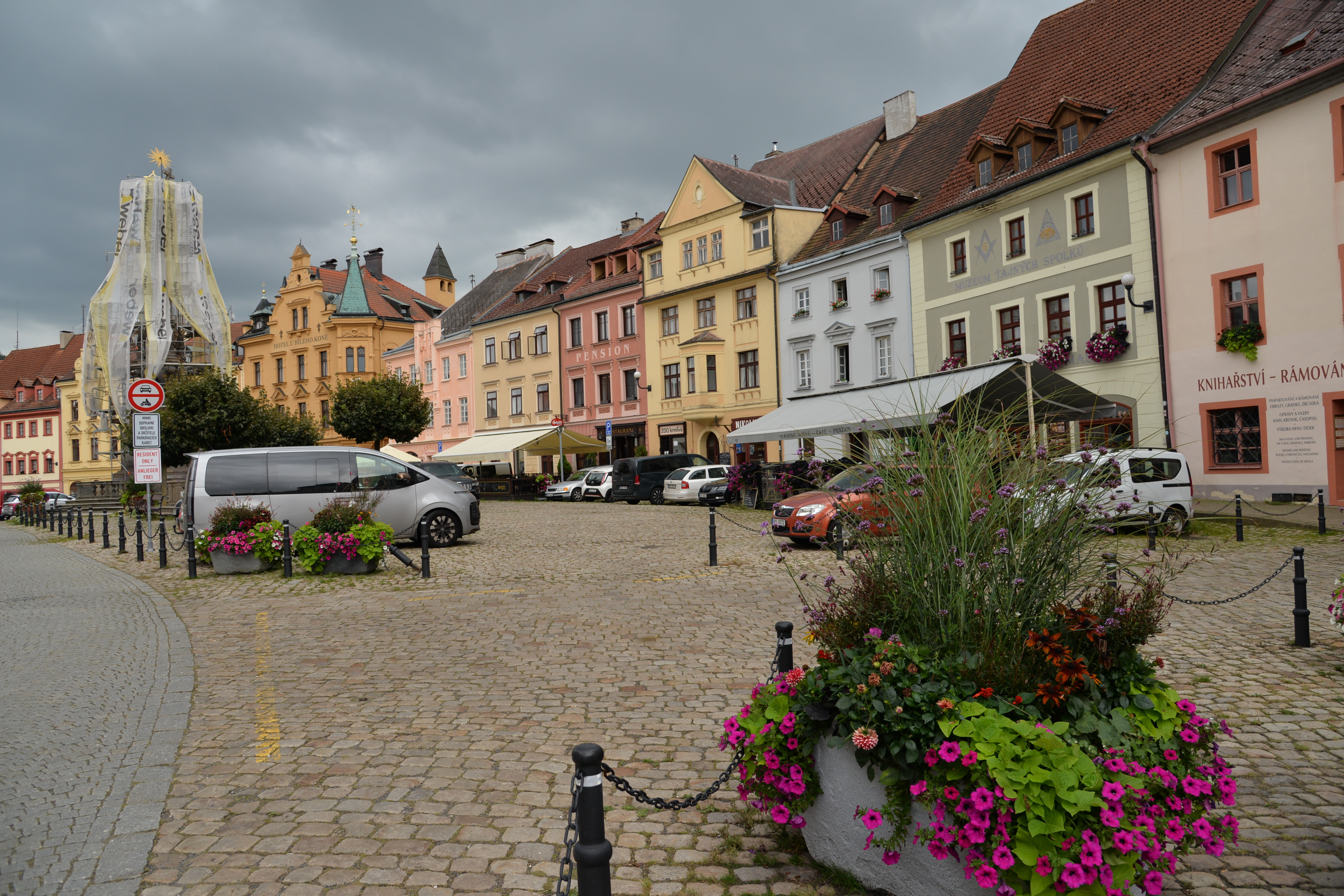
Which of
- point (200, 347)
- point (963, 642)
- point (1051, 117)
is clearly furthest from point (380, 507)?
point (200, 347)

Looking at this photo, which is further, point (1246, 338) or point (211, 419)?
point (211, 419)

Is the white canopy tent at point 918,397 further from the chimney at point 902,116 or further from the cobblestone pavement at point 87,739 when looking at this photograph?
the chimney at point 902,116

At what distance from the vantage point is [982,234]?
28484 mm

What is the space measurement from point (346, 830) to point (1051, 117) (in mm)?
27536

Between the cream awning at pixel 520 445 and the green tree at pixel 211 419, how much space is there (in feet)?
24.3

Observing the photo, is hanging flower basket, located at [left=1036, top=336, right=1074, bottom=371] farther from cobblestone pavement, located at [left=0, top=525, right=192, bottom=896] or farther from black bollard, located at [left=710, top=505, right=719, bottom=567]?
cobblestone pavement, located at [left=0, top=525, right=192, bottom=896]

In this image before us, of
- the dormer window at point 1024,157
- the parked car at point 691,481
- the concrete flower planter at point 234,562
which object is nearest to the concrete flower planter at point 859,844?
the concrete flower planter at point 234,562

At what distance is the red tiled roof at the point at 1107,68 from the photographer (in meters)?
24.0

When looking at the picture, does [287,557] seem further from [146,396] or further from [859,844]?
[859,844]

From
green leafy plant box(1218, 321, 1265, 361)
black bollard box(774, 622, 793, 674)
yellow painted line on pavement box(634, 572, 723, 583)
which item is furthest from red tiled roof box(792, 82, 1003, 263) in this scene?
black bollard box(774, 622, 793, 674)

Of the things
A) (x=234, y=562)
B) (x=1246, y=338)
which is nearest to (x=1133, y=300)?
(x=1246, y=338)

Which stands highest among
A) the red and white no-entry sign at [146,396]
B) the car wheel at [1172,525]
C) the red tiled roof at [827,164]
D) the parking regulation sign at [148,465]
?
the red tiled roof at [827,164]

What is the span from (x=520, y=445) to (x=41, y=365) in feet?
224

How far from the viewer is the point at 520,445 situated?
41.2 metres
